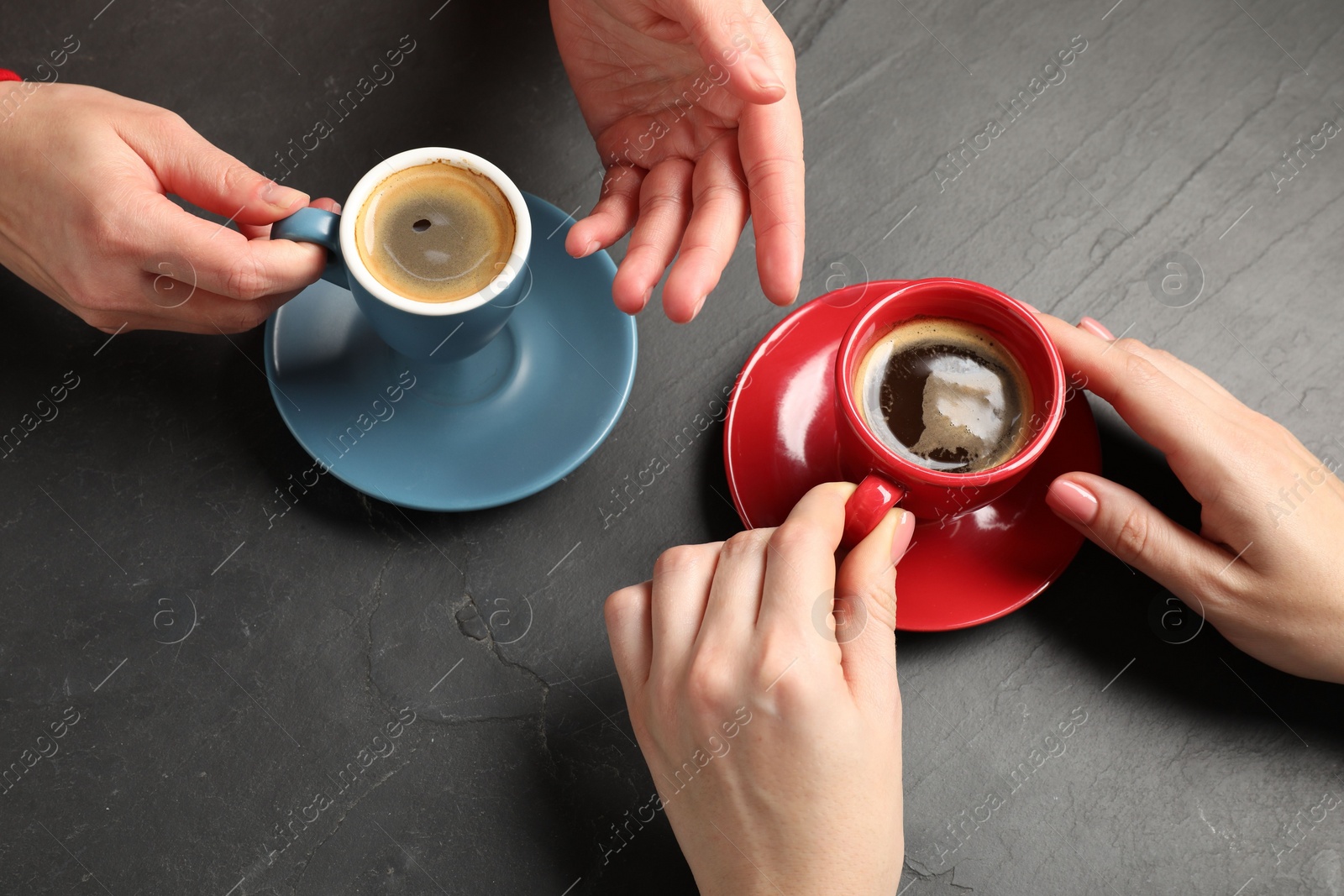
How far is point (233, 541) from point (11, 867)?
1.81 ft

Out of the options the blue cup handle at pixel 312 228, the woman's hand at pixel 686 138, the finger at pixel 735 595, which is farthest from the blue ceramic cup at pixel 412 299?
the finger at pixel 735 595

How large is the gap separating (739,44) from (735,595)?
72 centimetres

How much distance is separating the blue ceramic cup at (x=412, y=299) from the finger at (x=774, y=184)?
0.32m

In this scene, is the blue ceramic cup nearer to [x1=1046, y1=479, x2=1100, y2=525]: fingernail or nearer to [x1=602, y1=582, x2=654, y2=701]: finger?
[x1=602, y1=582, x2=654, y2=701]: finger

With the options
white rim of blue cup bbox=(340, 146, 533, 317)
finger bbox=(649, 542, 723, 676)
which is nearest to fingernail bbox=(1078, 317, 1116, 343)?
finger bbox=(649, 542, 723, 676)

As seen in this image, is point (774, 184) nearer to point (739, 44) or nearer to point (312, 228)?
point (739, 44)

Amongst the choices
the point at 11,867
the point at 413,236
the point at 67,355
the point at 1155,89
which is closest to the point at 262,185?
the point at 413,236

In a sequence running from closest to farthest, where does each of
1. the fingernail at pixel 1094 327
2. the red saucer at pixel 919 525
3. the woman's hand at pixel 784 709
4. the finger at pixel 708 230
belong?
1. the woman's hand at pixel 784 709
2. the finger at pixel 708 230
3. the red saucer at pixel 919 525
4. the fingernail at pixel 1094 327

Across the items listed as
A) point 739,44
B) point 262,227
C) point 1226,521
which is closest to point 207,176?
point 262,227

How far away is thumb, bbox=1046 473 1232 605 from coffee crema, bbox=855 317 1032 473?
0.33ft

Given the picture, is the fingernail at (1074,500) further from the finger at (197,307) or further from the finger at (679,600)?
the finger at (197,307)

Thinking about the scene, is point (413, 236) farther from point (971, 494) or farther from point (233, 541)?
point (971, 494)

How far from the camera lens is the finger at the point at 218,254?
112cm

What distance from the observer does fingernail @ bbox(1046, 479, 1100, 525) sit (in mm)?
1276
